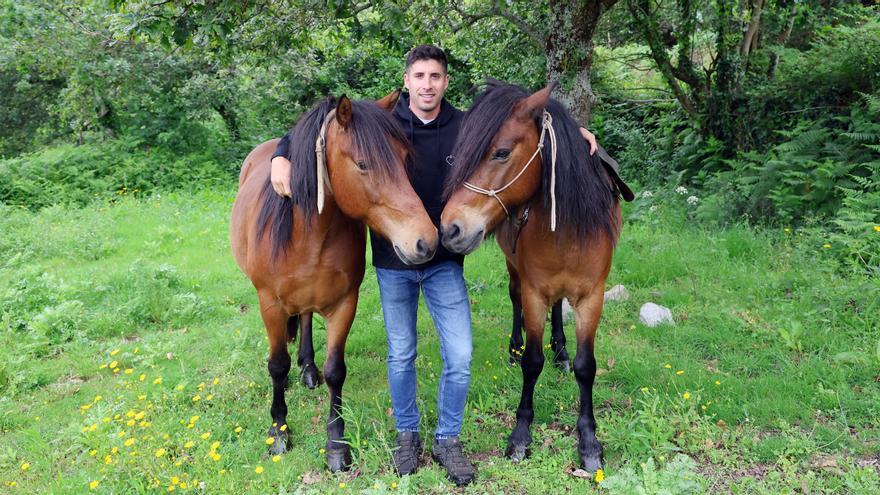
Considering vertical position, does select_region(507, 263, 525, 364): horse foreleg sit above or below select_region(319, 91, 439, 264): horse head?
below

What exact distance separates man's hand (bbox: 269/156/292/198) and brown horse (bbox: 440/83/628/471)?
0.85 metres

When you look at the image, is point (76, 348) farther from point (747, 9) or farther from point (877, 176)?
point (747, 9)

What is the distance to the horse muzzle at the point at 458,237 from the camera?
2.56 m

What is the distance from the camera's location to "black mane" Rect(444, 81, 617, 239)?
2.64 metres

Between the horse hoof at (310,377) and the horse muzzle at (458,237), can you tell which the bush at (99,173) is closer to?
the horse hoof at (310,377)

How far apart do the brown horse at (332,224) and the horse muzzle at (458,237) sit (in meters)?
0.09

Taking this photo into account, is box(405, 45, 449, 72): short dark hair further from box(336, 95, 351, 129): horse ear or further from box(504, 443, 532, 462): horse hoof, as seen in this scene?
box(504, 443, 532, 462): horse hoof

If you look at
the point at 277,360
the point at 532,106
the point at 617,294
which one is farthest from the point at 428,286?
the point at 617,294

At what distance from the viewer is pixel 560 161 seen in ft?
9.12

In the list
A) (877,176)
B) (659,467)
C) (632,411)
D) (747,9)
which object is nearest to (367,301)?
(632,411)

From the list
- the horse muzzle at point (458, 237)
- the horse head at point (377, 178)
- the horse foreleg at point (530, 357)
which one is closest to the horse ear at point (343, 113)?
the horse head at point (377, 178)

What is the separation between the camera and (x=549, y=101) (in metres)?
2.89

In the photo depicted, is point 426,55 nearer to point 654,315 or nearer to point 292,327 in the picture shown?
point 292,327

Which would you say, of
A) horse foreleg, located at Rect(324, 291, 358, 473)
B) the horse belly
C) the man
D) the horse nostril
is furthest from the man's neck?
horse foreleg, located at Rect(324, 291, 358, 473)
